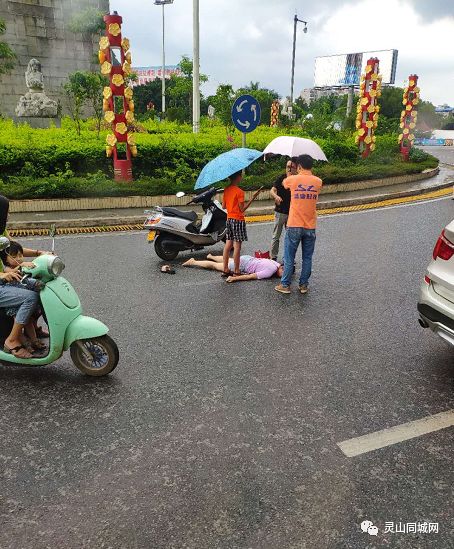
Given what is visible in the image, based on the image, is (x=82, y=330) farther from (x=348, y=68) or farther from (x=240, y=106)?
(x=348, y=68)

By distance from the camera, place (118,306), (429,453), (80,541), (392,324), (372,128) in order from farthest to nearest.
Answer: (372,128) → (118,306) → (392,324) → (429,453) → (80,541)

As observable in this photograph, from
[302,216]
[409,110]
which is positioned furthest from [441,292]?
[409,110]

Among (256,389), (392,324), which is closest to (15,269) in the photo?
(256,389)

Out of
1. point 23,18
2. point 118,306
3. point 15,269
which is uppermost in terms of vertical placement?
point 23,18

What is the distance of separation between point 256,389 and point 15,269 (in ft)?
6.93

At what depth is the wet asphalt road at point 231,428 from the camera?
248 cm

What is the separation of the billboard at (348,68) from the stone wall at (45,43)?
41.0 m

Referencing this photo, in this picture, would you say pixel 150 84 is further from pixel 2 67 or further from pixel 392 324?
pixel 392 324

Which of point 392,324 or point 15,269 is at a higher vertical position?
point 15,269

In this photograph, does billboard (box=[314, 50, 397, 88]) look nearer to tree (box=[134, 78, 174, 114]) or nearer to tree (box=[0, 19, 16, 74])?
tree (box=[134, 78, 174, 114])

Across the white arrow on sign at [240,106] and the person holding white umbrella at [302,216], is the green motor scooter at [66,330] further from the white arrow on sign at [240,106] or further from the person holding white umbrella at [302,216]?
the white arrow on sign at [240,106]

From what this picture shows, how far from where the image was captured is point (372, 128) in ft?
56.5

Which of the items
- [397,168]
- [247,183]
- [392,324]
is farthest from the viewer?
[397,168]

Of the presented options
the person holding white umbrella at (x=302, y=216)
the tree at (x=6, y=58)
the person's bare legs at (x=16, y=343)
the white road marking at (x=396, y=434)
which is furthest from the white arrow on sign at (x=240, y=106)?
the tree at (x=6, y=58)
